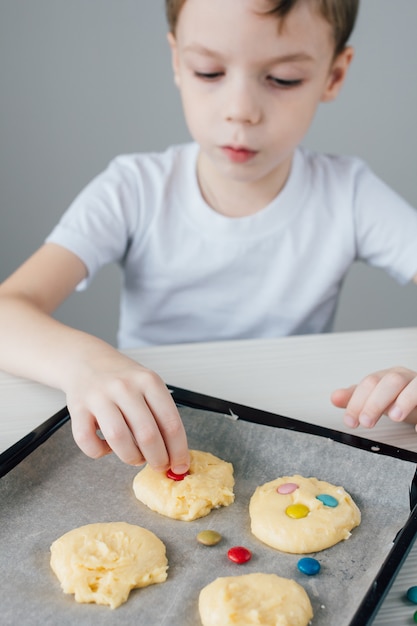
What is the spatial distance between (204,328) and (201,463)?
544mm

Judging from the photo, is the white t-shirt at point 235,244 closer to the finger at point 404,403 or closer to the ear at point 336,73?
the ear at point 336,73

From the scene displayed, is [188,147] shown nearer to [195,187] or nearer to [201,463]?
[195,187]

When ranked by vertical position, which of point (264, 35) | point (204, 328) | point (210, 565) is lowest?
point (204, 328)

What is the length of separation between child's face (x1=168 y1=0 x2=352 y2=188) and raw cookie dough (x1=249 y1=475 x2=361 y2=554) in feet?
1.67

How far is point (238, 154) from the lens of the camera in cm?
108

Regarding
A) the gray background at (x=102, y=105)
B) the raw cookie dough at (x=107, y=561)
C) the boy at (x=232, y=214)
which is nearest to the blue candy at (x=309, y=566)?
the raw cookie dough at (x=107, y=561)

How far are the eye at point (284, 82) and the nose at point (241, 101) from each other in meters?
0.04

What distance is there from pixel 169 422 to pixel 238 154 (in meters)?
0.49

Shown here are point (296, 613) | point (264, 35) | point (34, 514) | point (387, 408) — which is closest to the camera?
point (296, 613)

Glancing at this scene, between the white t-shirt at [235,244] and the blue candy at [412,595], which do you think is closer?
the blue candy at [412,595]

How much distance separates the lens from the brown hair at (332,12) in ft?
3.16

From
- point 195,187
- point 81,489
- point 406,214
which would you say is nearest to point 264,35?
point 195,187

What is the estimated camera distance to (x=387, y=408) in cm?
80

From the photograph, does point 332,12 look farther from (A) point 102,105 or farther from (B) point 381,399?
(A) point 102,105
